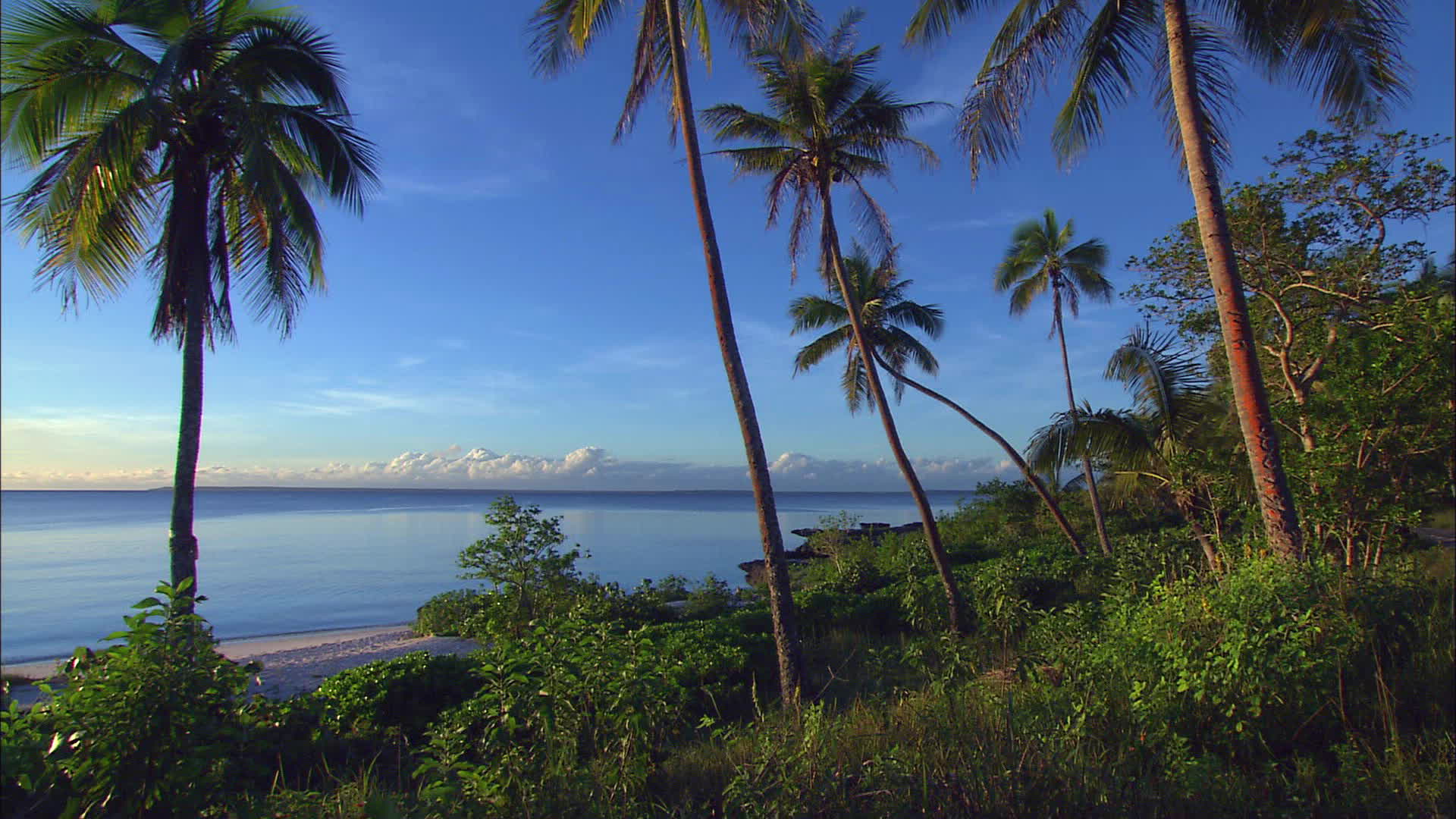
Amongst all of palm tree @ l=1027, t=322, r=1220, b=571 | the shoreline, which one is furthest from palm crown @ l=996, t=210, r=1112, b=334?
the shoreline

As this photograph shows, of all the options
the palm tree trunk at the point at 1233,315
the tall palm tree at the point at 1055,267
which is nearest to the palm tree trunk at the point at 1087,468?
the tall palm tree at the point at 1055,267

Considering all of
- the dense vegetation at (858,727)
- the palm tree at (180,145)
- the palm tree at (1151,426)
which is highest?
the palm tree at (180,145)

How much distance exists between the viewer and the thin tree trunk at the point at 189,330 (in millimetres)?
8406

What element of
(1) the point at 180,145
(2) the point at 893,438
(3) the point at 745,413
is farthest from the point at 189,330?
(2) the point at 893,438

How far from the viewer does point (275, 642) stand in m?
14.1

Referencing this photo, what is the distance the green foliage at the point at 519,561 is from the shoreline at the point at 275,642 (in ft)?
17.1

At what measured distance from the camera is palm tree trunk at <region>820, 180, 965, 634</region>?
10.6 metres

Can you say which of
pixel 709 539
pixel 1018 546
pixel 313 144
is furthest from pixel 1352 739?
pixel 709 539

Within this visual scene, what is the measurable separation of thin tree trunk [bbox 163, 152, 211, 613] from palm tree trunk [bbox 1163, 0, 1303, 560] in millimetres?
10888

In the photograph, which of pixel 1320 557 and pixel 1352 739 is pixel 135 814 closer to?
pixel 1352 739

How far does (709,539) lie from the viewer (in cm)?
Result: 4156

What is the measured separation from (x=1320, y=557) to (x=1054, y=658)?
2.00 meters

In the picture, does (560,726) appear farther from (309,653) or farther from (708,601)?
(309,653)

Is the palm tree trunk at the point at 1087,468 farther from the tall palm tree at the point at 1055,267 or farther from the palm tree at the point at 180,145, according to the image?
the palm tree at the point at 180,145
